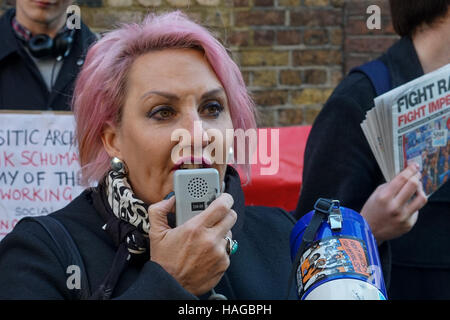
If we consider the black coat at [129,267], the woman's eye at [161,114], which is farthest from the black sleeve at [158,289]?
the woman's eye at [161,114]

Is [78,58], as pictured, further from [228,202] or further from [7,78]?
[228,202]

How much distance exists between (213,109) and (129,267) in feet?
1.62

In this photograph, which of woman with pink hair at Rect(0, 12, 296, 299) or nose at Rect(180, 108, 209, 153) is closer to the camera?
woman with pink hair at Rect(0, 12, 296, 299)

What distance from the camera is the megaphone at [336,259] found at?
1331 millimetres

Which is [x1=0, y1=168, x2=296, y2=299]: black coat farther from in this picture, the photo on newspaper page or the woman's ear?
the photo on newspaper page

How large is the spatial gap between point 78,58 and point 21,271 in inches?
60.5

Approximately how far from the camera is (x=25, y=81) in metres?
2.93

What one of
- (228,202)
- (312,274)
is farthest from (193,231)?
(312,274)

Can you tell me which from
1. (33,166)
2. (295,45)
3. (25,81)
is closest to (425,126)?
(33,166)

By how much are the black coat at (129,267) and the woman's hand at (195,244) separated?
42mm

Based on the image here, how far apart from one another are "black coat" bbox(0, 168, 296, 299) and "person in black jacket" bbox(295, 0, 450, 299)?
208 millimetres

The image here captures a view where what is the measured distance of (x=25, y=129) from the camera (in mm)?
2787

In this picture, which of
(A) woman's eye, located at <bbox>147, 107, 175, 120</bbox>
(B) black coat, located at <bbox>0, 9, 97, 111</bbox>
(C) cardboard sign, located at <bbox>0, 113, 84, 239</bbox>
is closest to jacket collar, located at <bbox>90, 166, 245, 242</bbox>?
(A) woman's eye, located at <bbox>147, 107, 175, 120</bbox>

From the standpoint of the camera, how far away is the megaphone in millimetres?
1331
